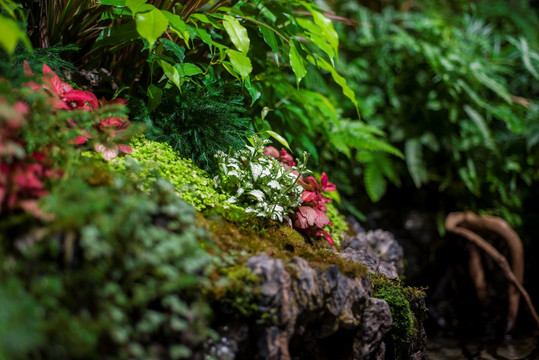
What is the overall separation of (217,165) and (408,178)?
336cm

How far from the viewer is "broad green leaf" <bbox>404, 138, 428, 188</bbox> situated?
15.1 feet

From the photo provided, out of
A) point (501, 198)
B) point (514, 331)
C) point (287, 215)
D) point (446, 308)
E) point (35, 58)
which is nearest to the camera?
point (35, 58)

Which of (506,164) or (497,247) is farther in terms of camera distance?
(506,164)

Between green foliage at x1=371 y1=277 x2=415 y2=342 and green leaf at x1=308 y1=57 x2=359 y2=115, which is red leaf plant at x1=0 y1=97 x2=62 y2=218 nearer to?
green foliage at x1=371 y1=277 x2=415 y2=342

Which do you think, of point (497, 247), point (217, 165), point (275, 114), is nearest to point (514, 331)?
point (497, 247)

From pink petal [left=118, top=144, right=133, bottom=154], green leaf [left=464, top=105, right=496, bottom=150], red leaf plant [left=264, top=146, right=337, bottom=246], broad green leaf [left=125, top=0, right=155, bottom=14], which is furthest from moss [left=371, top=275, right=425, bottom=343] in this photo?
green leaf [left=464, top=105, right=496, bottom=150]

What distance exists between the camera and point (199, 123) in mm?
2539

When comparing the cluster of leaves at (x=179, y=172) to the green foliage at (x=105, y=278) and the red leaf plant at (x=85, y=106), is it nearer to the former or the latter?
the red leaf plant at (x=85, y=106)

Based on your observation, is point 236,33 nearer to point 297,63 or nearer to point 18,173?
point 297,63

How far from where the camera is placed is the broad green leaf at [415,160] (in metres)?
4.62

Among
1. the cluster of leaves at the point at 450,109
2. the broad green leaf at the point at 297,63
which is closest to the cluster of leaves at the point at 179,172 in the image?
the broad green leaf at the point at 297,63

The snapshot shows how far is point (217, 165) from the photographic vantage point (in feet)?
8.22

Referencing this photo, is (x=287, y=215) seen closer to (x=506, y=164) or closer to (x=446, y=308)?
(x=446, y=308)

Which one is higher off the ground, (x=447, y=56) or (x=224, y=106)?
(x=447, y=56)
